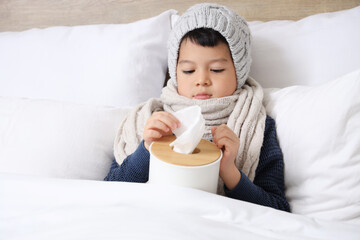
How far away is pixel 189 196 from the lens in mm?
636

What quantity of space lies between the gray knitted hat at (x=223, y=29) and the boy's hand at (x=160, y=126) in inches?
13.0

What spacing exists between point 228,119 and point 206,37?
0.24 meters

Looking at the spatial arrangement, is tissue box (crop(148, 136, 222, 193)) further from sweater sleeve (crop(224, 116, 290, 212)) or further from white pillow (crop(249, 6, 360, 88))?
white pillow (crop(249, 6, 360, 88))

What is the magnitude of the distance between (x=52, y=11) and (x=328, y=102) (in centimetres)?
126

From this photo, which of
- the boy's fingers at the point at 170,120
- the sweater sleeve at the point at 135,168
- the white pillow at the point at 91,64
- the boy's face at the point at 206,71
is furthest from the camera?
the white pillow at the point at 91,64

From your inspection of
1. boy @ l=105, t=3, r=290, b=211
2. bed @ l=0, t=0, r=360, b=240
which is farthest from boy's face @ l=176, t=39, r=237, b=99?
bed @ l=0, t=0, r=360, b=240

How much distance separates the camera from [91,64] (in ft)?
3.97

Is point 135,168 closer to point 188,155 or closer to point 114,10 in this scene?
point 188,155

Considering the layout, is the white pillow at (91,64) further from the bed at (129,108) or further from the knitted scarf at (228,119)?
the knitted scarf at (228,119)

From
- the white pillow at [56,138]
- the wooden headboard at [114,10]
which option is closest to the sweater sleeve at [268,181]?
the white pillow at [56,138]

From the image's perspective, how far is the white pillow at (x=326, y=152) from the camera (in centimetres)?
74

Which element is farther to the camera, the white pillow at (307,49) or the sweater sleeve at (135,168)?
the white pillow at (307,49)

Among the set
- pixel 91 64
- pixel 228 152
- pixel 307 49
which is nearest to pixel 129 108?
pixel 91 64

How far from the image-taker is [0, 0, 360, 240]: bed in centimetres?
63
